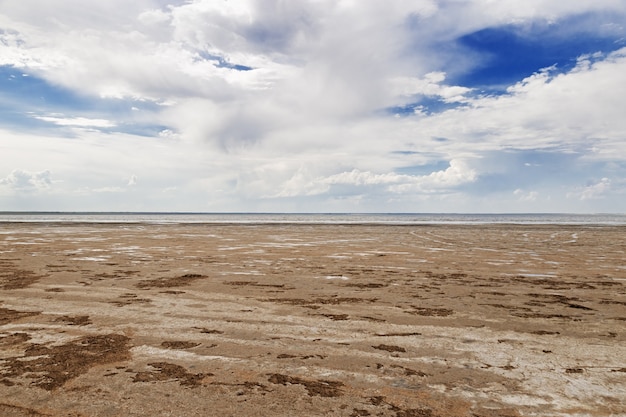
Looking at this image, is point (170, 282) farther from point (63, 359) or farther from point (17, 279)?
point (63, 359)

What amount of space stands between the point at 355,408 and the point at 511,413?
1959 millimetres

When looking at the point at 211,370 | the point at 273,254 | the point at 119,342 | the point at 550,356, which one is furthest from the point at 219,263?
the point at 550,356

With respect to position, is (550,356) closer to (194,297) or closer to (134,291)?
(194,297)

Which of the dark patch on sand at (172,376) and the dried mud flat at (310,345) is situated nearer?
the dried mud flat at (310,345)

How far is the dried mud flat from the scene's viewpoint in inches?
222

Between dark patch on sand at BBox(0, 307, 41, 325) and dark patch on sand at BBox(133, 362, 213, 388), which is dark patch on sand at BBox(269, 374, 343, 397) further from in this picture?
dark patch on sand at BBox(0, 307, 41, 325)

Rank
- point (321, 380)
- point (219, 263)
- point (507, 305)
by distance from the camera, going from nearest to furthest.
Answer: point (321, 380) → point (507, 305) → point (219, 263)

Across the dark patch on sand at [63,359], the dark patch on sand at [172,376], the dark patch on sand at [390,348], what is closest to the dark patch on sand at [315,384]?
the dark patch on sand at [172,376]

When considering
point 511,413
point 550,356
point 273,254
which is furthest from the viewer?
point 273,254

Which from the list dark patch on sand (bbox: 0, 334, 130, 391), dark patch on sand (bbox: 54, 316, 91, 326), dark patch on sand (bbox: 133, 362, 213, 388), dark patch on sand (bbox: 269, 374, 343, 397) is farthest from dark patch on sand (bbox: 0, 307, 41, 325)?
dark patch on sand (bbox: 269, 374, 343, 397)

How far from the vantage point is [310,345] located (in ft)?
25.9

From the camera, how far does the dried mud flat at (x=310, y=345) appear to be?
564cm

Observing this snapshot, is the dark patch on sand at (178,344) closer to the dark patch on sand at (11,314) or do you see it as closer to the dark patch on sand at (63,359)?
the dark patch on sand at (63,359)

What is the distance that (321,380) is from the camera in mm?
6309
